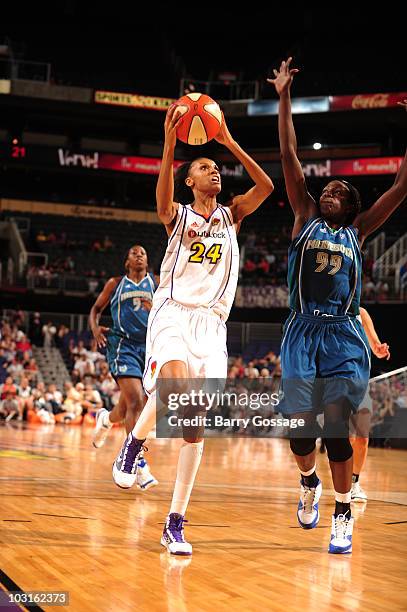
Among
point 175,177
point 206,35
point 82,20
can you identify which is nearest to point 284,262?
point 206,35

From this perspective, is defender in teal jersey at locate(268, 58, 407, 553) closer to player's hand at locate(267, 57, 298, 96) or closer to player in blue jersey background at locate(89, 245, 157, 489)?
player's hand at locate(267, 57, 298, 96)

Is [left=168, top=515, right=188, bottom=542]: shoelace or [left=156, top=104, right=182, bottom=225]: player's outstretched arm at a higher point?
[left=156, top=104, right=182, bottom=225]: player's outstretched arm

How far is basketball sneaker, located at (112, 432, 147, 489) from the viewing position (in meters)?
5.34

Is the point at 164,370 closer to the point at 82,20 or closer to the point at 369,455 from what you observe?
the point at 369,455

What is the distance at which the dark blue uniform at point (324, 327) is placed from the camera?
512 centimetres

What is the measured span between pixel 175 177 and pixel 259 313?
20.2 meters

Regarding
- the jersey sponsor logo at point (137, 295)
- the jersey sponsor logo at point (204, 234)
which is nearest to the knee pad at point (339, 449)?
the jersey sponsor logo at point (204, 234)

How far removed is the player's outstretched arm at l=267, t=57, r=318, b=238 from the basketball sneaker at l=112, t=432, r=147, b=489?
1.78 metres

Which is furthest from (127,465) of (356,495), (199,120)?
(356,495)

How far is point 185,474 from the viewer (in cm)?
507

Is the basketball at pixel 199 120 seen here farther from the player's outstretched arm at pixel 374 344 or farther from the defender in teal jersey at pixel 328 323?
the player's outstretched arm at pixel 374 344

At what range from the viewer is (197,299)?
5.25 m

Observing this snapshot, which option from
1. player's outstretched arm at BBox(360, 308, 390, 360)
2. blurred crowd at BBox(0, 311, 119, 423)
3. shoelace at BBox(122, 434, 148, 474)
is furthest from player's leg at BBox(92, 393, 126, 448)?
blurred crowd at BBox(0, 311, 119, 423)

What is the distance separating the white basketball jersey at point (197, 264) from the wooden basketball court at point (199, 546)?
1578mm
